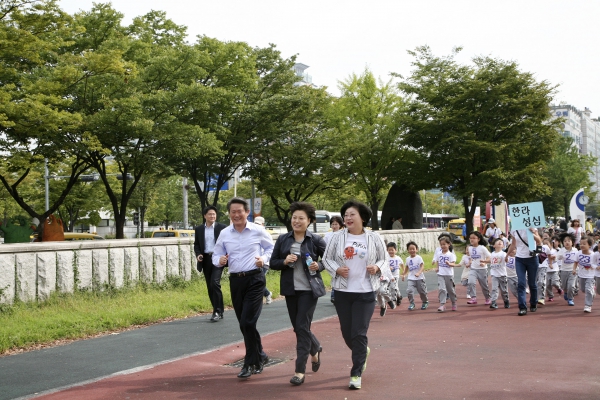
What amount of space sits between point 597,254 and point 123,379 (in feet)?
29.8

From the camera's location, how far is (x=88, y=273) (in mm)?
12406

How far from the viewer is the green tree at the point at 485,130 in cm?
3362

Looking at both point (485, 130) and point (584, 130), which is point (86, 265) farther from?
point (584, 130)

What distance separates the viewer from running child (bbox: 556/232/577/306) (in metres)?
13.2

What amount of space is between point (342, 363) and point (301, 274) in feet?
4.82

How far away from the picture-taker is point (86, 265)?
12.4m

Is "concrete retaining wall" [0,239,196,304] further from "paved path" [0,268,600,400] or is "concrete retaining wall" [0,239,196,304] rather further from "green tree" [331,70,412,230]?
"green tree" [331,70,412,230]

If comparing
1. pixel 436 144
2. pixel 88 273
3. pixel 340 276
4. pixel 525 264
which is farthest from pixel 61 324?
pixel 436 144

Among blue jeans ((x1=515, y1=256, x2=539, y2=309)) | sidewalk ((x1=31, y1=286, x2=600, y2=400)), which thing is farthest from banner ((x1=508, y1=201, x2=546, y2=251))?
sidewalk ((x1=31, y1=286, x2=600, y2=400))

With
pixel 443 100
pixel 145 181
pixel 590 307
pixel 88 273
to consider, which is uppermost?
pixel 443 100

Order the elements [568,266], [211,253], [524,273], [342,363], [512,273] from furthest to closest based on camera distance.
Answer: [568,266]
[512,273]
[524,273]
[211,253]
[342,363]

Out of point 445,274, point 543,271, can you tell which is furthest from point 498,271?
point 543,271

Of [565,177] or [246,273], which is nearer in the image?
[246,273]

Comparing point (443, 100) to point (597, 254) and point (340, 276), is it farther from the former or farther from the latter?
point (340, 276)
